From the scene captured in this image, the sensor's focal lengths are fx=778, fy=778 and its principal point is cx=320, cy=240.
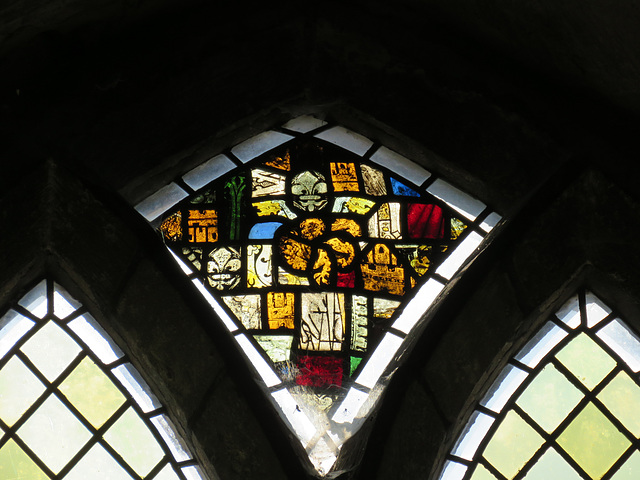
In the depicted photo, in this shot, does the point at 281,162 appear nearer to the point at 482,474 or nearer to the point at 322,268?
the point at 322,268

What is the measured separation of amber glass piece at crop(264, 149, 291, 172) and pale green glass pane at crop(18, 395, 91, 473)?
3.07 feet

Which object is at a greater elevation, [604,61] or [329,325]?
[604,61]

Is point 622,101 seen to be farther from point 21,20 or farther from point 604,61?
point 21,20

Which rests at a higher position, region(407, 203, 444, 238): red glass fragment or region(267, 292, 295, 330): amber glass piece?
region(407, 203, 444, 238): red glass fragment

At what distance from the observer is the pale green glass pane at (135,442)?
2.10m

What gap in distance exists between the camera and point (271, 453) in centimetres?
193

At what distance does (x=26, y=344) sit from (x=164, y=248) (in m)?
0.49

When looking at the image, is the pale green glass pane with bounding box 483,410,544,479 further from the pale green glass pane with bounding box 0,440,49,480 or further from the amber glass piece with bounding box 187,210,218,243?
the pale green glass pane with bounding box 0,440,49,480

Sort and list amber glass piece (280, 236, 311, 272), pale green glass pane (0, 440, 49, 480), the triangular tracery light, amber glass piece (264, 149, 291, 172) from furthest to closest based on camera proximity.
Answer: amber glass piece (264, 149, 291, 172) < amber glass piece (280, 236, 311, 272) < the triangular tracery light < pale green glass pane (0, 440, 49, 480)

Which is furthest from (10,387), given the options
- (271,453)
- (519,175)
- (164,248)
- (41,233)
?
(519,175)

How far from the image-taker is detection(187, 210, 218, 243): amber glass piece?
233 cm

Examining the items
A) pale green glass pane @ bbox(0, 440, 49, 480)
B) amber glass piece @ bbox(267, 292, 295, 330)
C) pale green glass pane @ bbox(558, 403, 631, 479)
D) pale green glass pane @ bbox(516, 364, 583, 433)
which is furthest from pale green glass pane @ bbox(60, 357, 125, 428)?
pale green glass pane @ bbox(558, 403, 631, 479)

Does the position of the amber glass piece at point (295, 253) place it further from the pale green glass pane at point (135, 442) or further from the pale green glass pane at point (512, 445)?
the pale green glass pane at point (512, 445)

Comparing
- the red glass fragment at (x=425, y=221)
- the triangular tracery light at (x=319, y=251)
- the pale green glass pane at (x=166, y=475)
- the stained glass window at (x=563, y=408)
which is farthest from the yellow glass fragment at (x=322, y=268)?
the pale green glass pane at (x=166, y=475)
